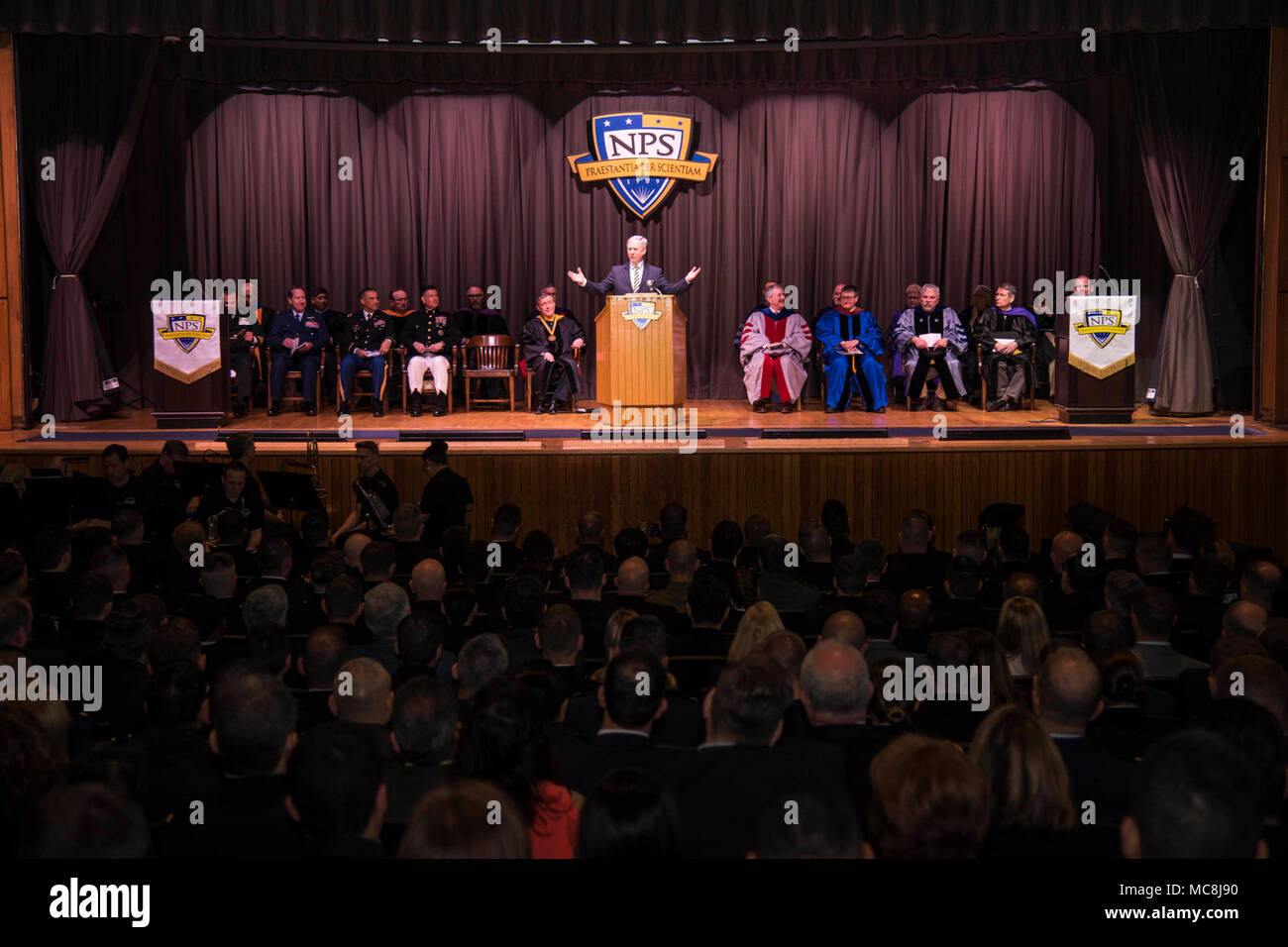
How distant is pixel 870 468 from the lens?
30.7 feet

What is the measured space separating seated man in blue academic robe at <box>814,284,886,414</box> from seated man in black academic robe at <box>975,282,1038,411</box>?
0.92m

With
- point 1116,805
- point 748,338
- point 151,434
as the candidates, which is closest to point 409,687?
point 1116,805

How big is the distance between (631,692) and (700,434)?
631cm

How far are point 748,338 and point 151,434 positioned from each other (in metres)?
5.00

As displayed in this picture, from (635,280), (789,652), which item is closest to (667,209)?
(635,280)

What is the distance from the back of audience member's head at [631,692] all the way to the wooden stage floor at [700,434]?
18.7 ft

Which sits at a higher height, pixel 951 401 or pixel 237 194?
pixel 237 194

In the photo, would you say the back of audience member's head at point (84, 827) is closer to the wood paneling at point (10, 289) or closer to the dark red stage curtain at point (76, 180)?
the wood paneling at point (10, 289)

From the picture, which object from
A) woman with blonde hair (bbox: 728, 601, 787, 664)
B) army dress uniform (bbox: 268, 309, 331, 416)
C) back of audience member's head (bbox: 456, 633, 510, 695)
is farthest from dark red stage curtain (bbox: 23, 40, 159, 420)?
woman with blonde hair (bbox: 728, 601, 787, 664)

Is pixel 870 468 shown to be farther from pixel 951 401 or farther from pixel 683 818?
pixel 683 818

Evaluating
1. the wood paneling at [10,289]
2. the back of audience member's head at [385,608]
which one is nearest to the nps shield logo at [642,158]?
the wood paneling at [10,289]
